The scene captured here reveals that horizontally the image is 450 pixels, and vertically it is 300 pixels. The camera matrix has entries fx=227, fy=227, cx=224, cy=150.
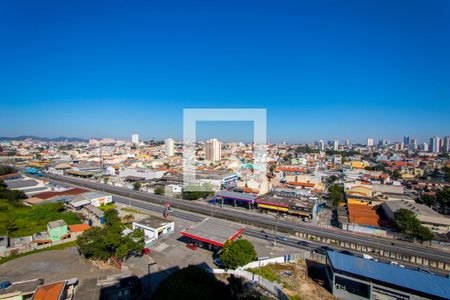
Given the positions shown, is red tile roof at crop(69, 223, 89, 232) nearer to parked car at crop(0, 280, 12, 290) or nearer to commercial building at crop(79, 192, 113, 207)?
commercial building at crop(79, 192, 113, 207)

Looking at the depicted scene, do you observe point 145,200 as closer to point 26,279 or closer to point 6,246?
point 6,246

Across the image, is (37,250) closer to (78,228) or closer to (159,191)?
(78,228)

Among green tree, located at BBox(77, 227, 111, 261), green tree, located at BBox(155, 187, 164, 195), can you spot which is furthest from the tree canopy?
green tree, located at BBox(155, 187, 164, 195)

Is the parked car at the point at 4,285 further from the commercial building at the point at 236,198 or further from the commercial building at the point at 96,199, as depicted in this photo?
the commercial building at the point at 236,198

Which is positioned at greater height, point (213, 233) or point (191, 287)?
point (191, 287)

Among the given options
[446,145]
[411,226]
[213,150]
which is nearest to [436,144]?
[446,145]

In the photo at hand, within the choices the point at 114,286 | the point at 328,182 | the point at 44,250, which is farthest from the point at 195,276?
the point at 328,182

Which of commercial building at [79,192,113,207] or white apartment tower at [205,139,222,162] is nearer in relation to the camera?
commercial building at [79,192,113,207]
